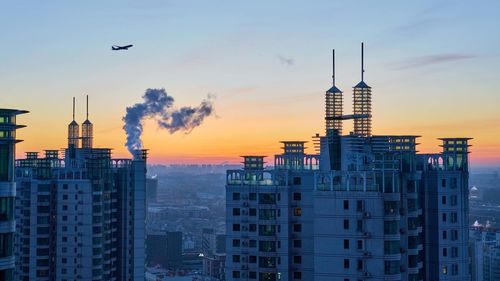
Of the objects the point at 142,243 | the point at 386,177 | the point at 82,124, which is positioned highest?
the point at 82,124

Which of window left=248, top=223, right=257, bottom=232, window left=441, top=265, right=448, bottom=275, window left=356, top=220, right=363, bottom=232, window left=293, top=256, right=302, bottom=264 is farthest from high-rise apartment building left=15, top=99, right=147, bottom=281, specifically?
window left=356, top=220, right=363, bottom=232

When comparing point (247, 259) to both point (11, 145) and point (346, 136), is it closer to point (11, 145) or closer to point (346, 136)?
point (346, 136)

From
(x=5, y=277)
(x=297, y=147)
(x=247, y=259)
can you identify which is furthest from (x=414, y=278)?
(x=5, y=277)

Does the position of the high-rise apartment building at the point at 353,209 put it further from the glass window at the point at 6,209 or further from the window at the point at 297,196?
the glass window at the point at 6,209

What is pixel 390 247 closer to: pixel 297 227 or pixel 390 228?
pixel 390 228

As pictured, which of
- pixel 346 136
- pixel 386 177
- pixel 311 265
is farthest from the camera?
pixel 311 265

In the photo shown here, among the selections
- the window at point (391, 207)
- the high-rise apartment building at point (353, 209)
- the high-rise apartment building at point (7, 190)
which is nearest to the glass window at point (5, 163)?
the high-rise apartment building at point (7, 190)

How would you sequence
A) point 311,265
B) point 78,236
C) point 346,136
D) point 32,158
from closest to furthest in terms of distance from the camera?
1. point 346,136
2. point 311,265
3. point 78,236
4. point 32,158
